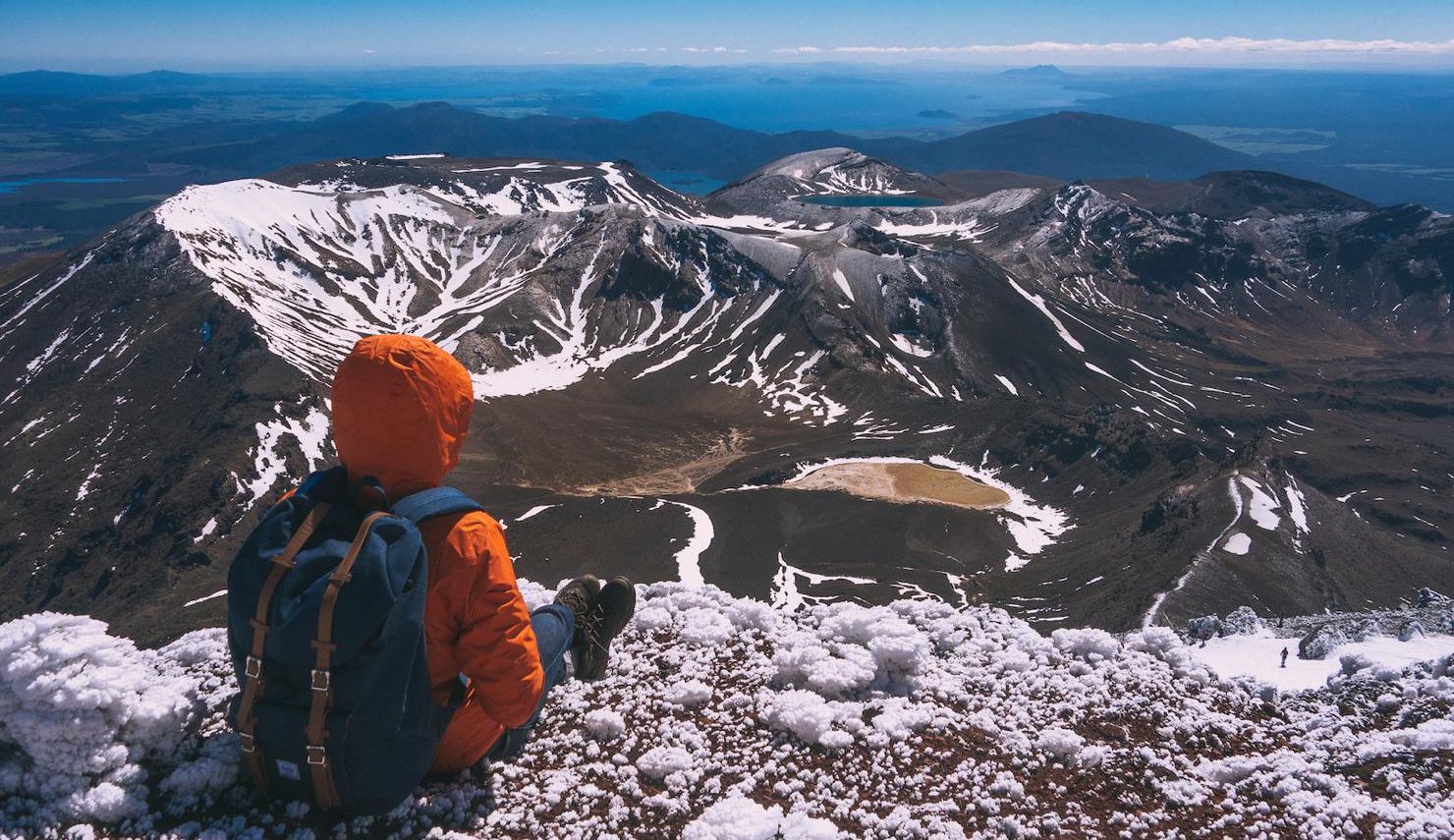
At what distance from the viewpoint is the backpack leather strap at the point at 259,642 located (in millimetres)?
5234

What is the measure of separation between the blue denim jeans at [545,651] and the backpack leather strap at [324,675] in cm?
182

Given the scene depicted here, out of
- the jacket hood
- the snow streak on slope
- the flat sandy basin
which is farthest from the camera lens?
the snow streak on slope

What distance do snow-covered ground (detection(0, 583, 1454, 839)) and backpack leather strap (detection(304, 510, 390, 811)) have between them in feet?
2.54

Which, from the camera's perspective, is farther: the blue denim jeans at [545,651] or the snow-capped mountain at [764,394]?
the snow-capped mountain at [764,394]

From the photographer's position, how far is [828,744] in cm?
813

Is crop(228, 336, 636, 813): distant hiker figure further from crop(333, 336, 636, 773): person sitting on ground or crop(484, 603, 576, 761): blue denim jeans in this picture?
crop(484, 603, 576, 761): blue denim jeans

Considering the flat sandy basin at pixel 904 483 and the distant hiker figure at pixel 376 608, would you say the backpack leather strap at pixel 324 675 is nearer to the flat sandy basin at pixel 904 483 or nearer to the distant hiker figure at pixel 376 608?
the distant hiker figure at pixel 376 608

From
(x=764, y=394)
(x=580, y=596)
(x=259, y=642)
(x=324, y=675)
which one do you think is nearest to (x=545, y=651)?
(x=580, y=596)

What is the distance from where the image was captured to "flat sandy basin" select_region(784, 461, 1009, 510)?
64562 mm

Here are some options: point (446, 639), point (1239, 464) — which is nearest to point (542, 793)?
point (446, 639)

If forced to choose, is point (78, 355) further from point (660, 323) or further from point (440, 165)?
point (440, 165)

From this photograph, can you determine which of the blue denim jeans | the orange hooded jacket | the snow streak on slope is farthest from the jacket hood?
the snow streak on slope

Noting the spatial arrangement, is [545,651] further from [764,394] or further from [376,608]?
[764,394]

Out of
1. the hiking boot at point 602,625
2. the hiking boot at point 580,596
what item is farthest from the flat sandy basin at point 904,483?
the hiking boot at point 580,596
